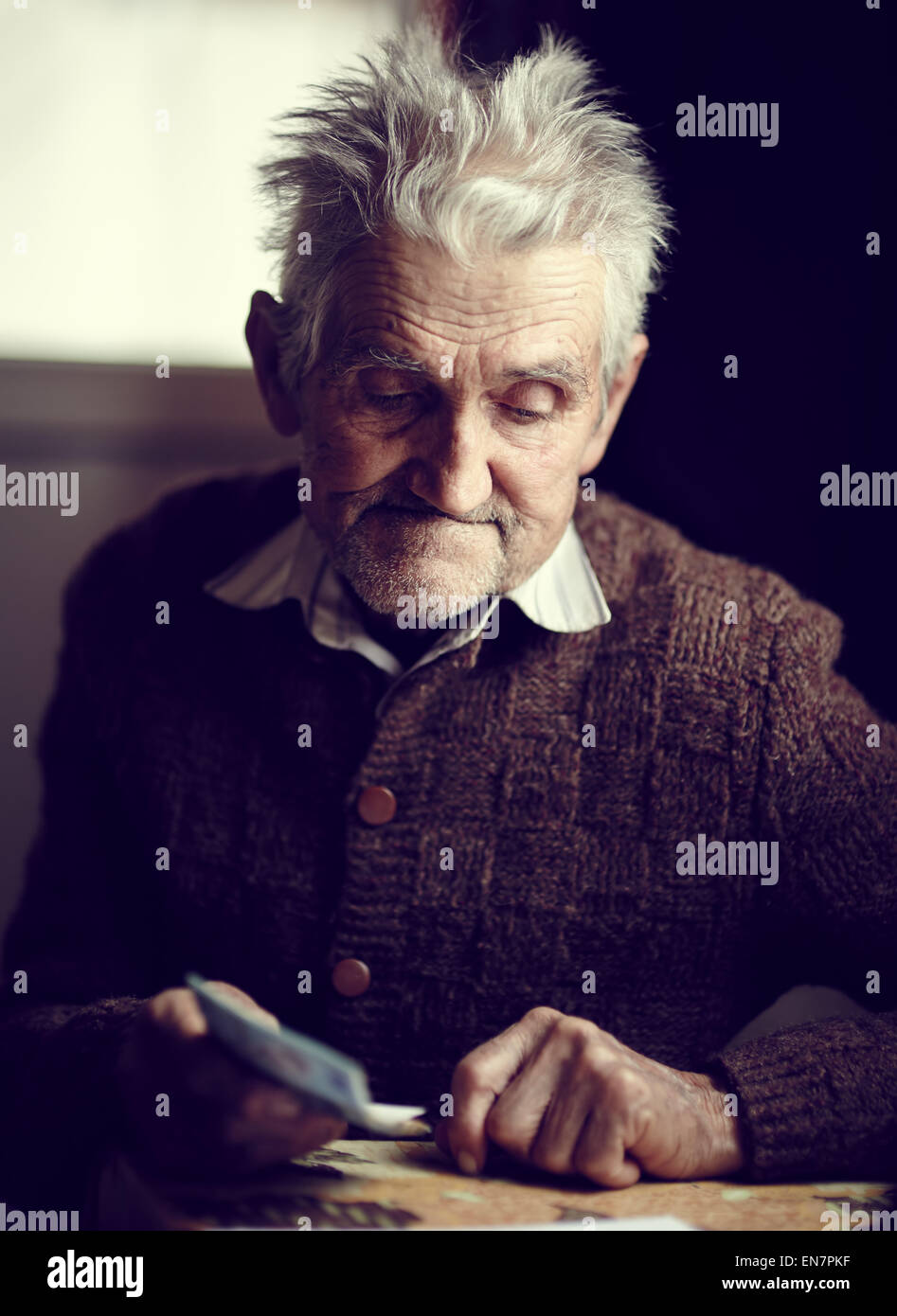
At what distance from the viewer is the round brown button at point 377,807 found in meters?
1.24

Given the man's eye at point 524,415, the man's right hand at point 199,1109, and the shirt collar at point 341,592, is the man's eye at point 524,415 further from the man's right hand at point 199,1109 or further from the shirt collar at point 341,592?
the man's right hand at point 199,1109

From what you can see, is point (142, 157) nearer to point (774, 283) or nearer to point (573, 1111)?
point (774, 283)

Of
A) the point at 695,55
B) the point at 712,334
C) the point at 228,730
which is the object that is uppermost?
the point at 695,55

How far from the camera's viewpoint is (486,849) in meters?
1.27

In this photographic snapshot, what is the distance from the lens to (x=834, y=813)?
4.07 feet

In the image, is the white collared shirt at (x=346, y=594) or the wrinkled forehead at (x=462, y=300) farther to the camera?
the white collared shirt at (x=346, y=594)

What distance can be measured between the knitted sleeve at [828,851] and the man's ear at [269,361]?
24.5 inches

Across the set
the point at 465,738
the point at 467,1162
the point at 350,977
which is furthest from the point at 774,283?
the point at 467,1162

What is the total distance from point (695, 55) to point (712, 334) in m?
0.34

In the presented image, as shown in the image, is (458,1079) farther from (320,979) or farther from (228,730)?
(228,730)

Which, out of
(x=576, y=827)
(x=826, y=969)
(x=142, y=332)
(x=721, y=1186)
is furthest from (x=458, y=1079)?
(x=142, y=332)

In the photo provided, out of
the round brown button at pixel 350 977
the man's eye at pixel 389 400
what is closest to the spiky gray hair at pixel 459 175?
the man's eye at pixel 389 400

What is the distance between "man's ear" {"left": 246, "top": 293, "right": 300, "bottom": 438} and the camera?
4.52 feet
